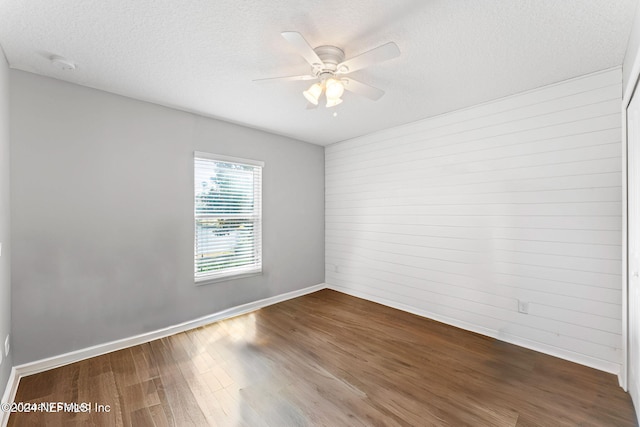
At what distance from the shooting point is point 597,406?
1.95m

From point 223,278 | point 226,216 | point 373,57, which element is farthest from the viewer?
point 226,216

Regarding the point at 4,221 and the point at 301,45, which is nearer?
the point at 301,45

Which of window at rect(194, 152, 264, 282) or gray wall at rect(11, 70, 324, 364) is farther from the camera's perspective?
window at rect(194, 152, 264, 282)

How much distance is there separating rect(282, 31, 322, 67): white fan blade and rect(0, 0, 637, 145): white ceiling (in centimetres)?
19

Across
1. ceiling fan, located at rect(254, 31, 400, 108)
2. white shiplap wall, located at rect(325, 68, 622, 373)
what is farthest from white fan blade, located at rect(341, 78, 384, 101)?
white shiplap wall, located at rect(325, 68, 622, 373)

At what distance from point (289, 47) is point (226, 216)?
7.81ft

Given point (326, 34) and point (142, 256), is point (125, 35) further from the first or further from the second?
point (142, 256)

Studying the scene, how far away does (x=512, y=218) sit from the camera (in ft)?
9.54

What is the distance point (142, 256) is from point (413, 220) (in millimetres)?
3371

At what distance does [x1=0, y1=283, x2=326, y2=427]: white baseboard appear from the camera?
84.2 inches

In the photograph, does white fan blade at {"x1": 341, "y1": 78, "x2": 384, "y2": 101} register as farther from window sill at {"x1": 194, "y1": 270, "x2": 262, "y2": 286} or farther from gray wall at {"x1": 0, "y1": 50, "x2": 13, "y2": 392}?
window sill at {"x1": 194, "y1": 270, "x2": 262, "y2": 286}

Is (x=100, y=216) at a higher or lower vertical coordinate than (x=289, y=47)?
lower

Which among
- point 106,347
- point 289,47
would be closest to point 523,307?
point 289,47

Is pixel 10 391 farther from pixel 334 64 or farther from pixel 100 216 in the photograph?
pixel 334 64
